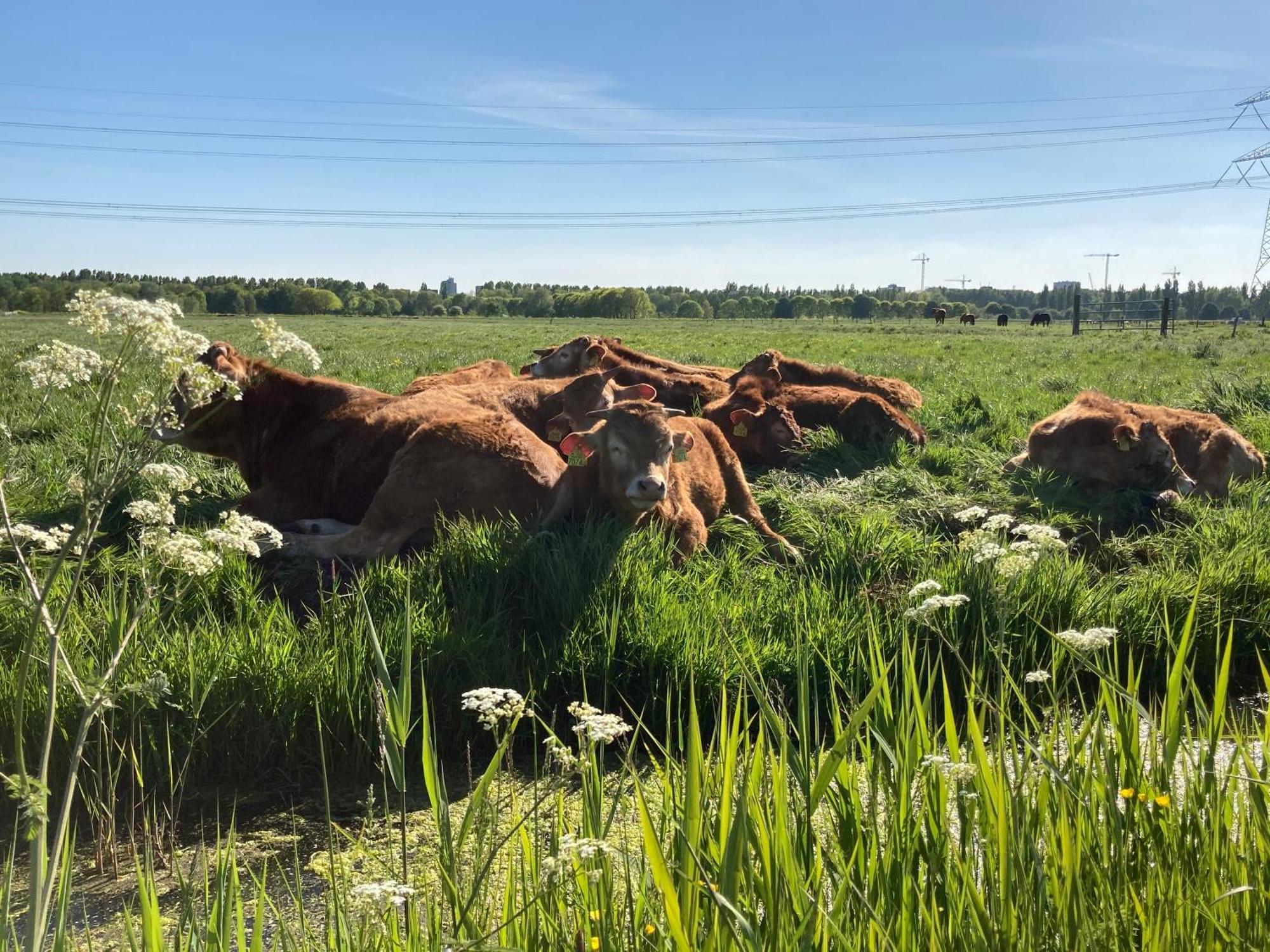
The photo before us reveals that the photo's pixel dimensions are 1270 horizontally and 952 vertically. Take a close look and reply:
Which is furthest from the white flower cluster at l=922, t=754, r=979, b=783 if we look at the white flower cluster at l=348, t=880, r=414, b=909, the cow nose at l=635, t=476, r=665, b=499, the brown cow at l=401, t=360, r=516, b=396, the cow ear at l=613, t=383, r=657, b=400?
the brown cow at l=401, t=360, r=516, b=396

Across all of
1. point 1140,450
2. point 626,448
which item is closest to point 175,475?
point 626,448

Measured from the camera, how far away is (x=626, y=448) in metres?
6.79

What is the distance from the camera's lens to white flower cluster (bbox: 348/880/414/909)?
6.14ft

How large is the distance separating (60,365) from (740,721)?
2.21 metres

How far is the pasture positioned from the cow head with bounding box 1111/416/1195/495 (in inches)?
14.6

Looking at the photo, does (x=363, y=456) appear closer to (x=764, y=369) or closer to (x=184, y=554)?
(x=184, y=554)

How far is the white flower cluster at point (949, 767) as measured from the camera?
2373mm

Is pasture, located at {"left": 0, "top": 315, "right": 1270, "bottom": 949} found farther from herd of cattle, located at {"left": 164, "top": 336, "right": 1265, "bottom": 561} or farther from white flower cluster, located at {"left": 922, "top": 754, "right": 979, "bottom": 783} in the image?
herd of cattle, located at {"left": 164, "top": 336, "right": 1265, "bottom": 561}

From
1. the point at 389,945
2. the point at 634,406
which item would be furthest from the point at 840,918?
the point at 634,406

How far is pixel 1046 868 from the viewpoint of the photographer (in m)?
2.29

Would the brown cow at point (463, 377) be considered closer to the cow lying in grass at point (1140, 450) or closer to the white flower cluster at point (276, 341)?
the cow lying in grass at point (1140, 450)

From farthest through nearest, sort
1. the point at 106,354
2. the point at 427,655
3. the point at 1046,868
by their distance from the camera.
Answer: the point at 427,655, the point at 106,354, the point at 1046,868

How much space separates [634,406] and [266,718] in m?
3.30

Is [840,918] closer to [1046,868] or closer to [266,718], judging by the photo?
[1046,868]
